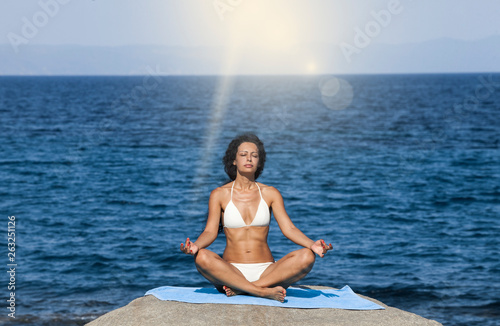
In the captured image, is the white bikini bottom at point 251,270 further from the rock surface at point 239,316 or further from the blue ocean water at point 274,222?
the blue ocean water at point 274,222

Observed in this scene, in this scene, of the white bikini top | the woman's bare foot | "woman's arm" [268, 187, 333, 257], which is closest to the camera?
the woman's bare foot

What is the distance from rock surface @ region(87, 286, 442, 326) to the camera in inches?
269

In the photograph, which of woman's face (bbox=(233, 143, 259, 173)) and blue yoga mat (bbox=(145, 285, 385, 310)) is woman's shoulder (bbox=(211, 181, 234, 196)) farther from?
blue yoga mat (bbox=(145, 285, 385, 310))

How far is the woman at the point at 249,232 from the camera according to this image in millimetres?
7273

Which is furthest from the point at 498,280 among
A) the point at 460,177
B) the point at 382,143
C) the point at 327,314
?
the point at 382,143

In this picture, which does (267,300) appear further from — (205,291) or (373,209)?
(373,209)

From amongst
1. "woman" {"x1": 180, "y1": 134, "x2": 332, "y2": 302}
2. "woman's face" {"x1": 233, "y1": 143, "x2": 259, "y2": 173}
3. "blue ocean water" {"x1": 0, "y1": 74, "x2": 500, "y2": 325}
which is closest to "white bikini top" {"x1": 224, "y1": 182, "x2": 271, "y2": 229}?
"woman" {"x1": 180, "y1": 134, "x2": 332, "y2": 302}

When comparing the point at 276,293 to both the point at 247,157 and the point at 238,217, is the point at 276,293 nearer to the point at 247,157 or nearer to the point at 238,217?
the point at 238,217

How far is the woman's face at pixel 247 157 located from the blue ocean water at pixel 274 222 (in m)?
7.14

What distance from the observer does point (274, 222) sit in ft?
71.3

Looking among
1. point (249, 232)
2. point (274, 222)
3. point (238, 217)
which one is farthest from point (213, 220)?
point (274, 222)

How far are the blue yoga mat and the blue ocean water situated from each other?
230 inches

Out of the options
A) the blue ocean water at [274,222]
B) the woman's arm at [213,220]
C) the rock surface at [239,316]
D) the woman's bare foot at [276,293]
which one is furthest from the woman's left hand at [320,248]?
the blue ocean water at [274,222]

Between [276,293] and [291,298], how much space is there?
52cm
